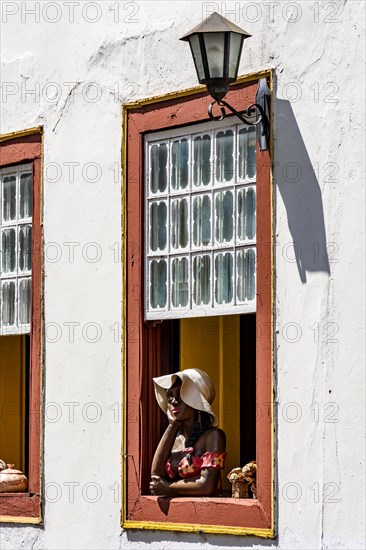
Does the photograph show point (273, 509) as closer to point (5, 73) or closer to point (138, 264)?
point (138, 264)

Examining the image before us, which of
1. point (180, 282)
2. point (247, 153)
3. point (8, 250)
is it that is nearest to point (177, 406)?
point (180, 282)

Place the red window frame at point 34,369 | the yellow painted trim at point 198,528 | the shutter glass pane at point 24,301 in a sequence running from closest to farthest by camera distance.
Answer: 1. the yellow painted trim at point 198,528
2. the red window frame at point 34,369
3. the shutter glass pane at point 24,301

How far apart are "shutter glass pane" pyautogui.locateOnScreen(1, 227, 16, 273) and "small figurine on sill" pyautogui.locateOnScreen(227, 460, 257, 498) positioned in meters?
2.69

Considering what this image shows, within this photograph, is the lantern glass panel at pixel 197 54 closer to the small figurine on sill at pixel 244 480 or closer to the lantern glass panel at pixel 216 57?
the lantern glass panel at pixel 216 57

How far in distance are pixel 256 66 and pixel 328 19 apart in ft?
2.02

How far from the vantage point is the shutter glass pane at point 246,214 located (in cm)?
966

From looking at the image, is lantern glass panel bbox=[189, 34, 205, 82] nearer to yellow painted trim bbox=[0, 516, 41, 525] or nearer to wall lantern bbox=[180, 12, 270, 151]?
wall lantern bbox=[180, 12, 270, 151]

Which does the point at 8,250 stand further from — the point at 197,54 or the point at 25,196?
the point at 197,54

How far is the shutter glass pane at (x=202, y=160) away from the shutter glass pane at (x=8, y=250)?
1964mm

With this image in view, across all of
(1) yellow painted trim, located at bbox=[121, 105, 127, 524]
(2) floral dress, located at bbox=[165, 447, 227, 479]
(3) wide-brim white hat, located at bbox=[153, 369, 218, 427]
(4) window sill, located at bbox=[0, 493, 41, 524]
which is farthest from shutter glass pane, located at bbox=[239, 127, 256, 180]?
(4) window sill, located at bbox=[0, 493, 41, 524]

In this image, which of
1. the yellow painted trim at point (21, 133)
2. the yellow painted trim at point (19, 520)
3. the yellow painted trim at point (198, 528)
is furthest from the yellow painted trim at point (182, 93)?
the yellow painted trim at point (19, 520)

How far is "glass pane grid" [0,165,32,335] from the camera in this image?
11.4 metres

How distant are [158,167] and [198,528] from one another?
2315 mm

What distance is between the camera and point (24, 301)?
37.5ft
